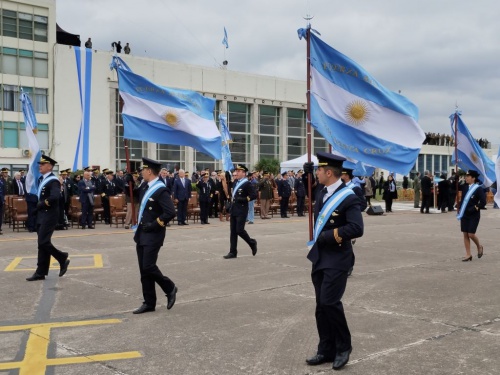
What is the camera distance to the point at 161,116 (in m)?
13.2

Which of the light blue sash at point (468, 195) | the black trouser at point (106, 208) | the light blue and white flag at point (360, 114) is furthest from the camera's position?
the black trouser at point (106, 208)

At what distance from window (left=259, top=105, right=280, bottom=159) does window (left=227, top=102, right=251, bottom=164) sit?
1616 millimetres

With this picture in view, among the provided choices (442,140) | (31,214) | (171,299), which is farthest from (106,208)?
(442,140)

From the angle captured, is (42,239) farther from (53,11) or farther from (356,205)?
(53,11)

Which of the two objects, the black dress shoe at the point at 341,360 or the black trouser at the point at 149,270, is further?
the black trouser at the point at 149,270

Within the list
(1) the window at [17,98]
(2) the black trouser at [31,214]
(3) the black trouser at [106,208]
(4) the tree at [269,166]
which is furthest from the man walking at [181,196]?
(4) the tree at [269,166]

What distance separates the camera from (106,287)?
30.3ft

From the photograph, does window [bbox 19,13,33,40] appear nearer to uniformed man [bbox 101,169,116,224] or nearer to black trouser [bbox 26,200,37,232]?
uniformed man [bbox 101,169,116,224]

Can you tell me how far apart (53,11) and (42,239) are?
136 ft

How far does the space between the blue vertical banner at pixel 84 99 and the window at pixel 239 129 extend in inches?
566

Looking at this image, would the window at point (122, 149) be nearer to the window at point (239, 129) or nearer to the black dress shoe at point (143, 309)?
the window at point (239, 129)

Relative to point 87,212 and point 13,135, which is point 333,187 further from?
point 13,135

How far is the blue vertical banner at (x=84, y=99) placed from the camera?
47281 mm

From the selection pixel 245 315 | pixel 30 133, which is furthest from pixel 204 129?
pixel 245 315
